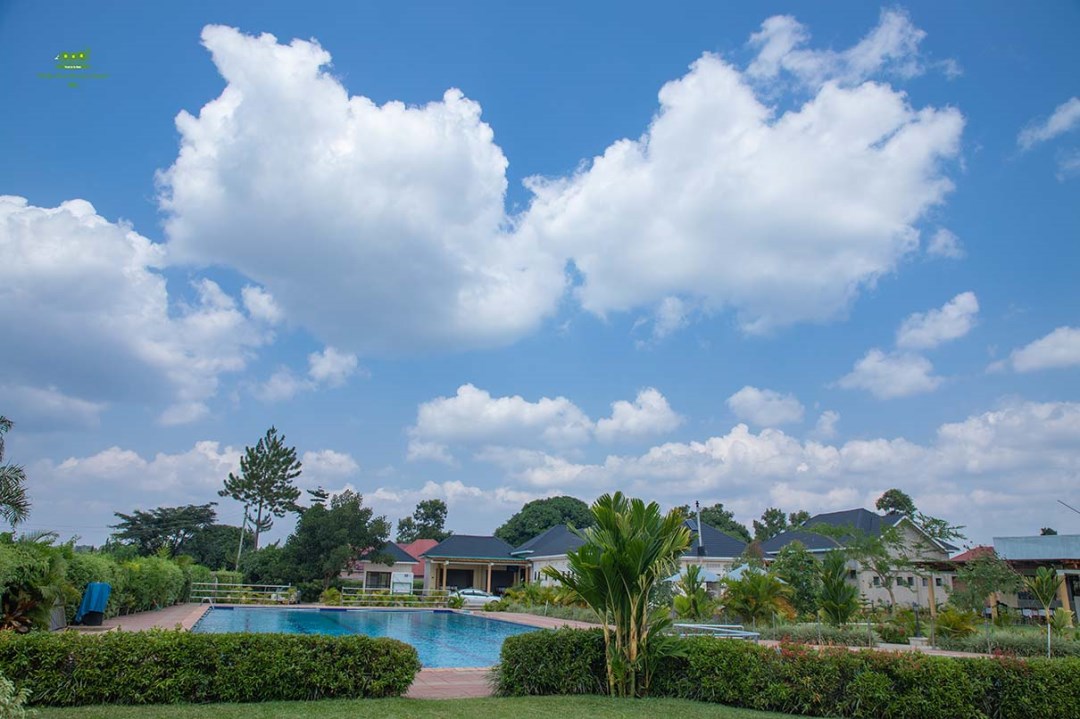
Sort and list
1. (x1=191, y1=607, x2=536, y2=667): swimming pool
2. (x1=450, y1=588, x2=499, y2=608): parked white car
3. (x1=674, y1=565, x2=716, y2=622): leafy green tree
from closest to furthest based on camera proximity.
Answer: (x1=191, y1=607, x2=536, y2=667): swimming pool → (x1=674, y1=565, x2=716, y2=622): leafy green tree → (x1=450, y1=588, x2=499, y2=608): parked white car

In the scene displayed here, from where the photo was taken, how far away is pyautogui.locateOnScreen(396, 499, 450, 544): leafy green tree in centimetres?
8131

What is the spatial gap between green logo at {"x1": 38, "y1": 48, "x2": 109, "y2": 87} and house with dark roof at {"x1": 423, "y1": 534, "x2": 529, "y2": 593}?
3770 centimetres

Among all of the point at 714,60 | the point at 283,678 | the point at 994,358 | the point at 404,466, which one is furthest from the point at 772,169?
the point at 404,466

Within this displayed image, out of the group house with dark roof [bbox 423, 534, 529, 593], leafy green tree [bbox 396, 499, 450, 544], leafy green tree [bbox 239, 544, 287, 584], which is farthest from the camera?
leafy green tree [bbox 396, 499, 450, 544]

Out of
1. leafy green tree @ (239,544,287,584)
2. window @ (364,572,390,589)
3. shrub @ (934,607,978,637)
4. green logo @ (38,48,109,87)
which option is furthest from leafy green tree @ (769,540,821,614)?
window @ (364,572,390,589)

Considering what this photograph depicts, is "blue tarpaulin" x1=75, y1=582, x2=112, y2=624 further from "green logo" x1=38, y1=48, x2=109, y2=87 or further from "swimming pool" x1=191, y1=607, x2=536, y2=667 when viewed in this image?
"green logo" x1=38, y1=48, x2=109, y2=87

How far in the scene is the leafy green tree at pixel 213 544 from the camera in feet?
186

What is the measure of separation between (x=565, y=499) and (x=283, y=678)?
65.8m

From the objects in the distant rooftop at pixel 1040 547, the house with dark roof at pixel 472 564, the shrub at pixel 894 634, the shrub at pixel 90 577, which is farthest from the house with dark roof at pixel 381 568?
the distant rooftop at pixel 1040 547

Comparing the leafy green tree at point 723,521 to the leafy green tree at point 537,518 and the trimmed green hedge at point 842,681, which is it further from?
the trimmed green hedge at point 842,681

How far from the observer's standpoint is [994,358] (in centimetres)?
2036

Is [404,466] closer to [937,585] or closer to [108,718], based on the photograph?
[108,718]

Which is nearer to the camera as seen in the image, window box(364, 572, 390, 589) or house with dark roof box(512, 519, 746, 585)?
house with dark roof box(512, 519, 746, 585)

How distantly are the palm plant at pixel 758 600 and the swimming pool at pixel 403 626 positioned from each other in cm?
690
